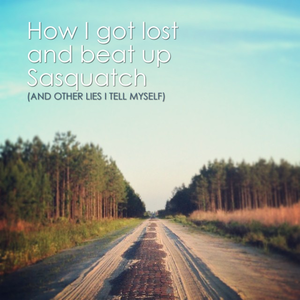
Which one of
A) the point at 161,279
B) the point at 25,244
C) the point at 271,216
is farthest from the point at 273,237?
the point at 25,244

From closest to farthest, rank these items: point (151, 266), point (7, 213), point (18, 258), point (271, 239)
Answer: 1. point (151, 266)
2. point (7, 213)
3. point (18, 258)
4. point (271, 239)

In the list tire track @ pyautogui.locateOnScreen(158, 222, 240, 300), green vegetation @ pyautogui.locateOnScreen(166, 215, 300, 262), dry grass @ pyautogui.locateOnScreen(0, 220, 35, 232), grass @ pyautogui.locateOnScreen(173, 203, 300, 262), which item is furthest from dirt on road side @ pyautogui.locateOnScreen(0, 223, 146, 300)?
grass @ pyautogui.locateOnScreen(173, 203, 300, 262)

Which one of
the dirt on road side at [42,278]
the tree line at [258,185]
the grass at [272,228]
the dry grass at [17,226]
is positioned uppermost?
the tree line at [258,185]

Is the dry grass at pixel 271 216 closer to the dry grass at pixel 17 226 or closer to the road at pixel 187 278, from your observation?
the road at pixel 187 278

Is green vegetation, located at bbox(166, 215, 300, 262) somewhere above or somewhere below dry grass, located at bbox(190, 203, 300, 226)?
below

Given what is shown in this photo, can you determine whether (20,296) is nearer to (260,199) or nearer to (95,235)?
(260,199)

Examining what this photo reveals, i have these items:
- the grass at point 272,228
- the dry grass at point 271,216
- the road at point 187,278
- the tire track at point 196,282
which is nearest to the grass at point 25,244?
the road at point 187,278

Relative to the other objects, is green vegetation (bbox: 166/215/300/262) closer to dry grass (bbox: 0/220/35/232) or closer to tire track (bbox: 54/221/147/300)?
tire track (bbox: 54/221/147/300)

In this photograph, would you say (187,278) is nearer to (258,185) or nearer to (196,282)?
(196,282)

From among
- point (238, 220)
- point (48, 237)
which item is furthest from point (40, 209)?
point (238, 220)

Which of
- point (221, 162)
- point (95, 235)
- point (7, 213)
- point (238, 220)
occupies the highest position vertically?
point (221, 162)

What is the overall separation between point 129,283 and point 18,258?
6.48 metres

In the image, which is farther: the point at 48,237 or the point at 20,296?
the point at 48,237

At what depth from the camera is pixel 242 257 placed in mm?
12547
